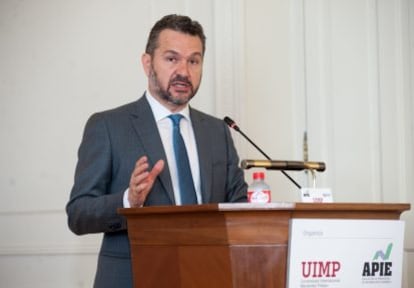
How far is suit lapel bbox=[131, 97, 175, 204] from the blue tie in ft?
0.20

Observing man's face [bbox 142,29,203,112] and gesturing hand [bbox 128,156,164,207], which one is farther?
man's face [bbox 142,29,203,112]

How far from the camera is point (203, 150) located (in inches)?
106

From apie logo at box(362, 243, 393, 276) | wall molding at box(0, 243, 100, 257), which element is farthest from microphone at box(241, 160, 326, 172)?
wall molding at box(0, 243, 100, 257)

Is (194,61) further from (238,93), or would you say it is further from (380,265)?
(238,93)

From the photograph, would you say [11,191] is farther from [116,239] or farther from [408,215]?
[408,215]

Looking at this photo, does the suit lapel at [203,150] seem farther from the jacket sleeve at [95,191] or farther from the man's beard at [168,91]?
the jacket sleeve at [95,191]

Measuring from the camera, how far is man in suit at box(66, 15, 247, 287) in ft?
7.96

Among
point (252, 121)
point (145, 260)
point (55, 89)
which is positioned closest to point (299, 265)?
point (145, 260)

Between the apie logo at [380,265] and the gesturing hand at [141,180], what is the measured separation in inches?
25.5

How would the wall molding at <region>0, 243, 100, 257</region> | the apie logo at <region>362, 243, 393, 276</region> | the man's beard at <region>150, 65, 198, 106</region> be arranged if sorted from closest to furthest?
the apie logo at <region>362, 243, 393, 276</region>, the man's beard at <region>150, 65, 198, 106</region>, the wall molding at <region>0, 243, 100, 257</region>

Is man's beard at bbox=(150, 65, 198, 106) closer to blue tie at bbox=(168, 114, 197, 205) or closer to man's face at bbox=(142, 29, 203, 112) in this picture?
man's face at bbox=(142, 29, 203, 112)

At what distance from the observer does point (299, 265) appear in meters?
1.79

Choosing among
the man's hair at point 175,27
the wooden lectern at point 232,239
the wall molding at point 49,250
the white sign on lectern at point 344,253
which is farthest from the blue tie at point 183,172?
the wall molding at point 49,250

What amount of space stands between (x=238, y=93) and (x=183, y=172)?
1621mm
